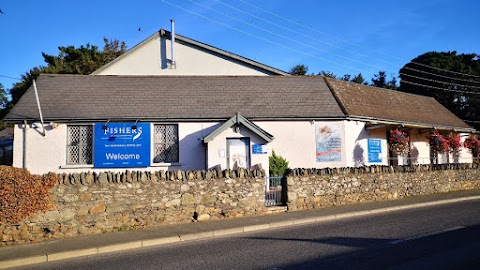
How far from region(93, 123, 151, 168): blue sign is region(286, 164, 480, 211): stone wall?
25.2 ft

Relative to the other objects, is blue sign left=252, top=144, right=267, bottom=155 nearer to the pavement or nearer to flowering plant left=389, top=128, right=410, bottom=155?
the pavement

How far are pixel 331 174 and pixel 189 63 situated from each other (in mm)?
13608

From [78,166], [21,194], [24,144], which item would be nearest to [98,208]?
[21,194]

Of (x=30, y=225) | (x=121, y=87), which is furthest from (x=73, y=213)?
(x=121, y=87)

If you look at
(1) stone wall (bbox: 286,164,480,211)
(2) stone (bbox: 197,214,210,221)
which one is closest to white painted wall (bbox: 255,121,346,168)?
(1) stone wall (bbox: 286,164,480,211)

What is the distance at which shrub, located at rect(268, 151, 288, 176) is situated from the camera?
18.6 meters

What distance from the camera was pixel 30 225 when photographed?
9.98 m

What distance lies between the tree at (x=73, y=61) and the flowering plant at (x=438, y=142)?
28207mm

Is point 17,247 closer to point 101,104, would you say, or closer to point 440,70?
point 101,104

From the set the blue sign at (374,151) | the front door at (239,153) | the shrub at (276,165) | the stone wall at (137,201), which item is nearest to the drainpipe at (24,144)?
the stone wall at (137,201)

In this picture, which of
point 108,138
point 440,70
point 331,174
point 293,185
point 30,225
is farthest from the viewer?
point 440,70

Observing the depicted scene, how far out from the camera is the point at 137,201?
11328 mm

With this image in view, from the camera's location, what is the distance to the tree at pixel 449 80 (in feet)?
136

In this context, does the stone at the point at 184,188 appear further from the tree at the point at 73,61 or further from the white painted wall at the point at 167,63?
the tree at the point at 73,61
